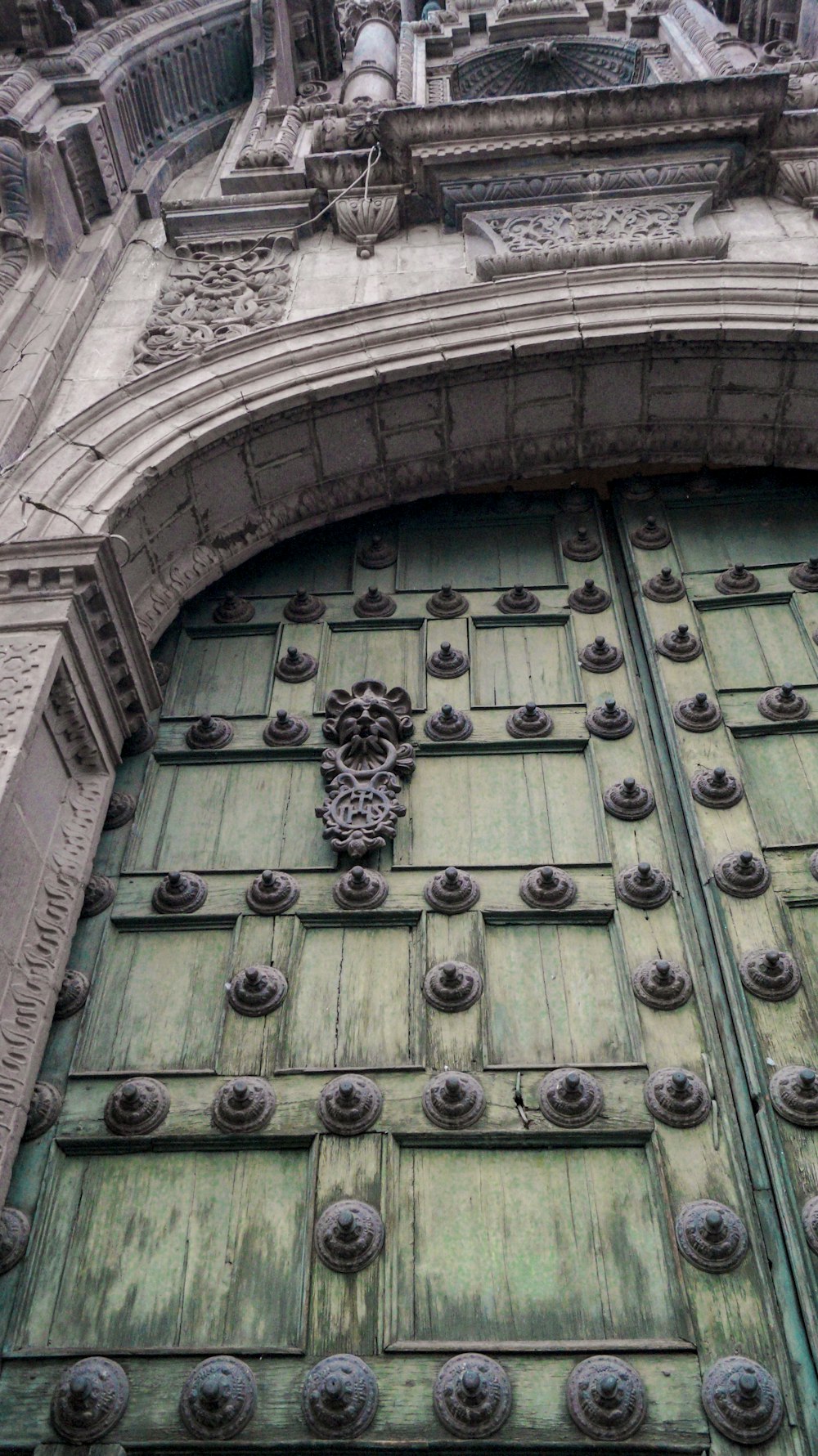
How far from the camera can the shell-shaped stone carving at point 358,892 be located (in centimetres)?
438

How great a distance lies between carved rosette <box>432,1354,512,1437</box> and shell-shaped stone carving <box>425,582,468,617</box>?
3258 mm

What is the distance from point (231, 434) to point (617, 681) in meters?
2.09

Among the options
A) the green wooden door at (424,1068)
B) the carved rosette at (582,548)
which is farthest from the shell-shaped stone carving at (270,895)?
the carved rosette at (582,548)

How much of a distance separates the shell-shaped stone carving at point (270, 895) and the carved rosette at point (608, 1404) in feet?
6.12

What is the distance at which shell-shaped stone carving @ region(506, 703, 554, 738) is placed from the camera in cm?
499

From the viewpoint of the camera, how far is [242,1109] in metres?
3.80

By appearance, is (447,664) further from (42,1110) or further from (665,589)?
(42,1110)

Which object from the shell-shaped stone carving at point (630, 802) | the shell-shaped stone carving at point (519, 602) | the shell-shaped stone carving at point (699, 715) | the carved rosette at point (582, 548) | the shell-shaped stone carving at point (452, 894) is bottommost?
the shell-shaped stone carving at point (452, 894)

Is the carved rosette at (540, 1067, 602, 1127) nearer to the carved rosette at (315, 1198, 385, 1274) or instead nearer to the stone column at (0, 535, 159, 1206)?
the carved rosette at (315, 1198, 385, 1274)

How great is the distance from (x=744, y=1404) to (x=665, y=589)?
3.42m

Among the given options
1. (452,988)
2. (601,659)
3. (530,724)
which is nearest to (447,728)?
(530,724)

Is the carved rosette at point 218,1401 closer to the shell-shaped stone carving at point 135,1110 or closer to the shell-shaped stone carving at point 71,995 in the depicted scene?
the shell-shaped stone carving at point 135,1110

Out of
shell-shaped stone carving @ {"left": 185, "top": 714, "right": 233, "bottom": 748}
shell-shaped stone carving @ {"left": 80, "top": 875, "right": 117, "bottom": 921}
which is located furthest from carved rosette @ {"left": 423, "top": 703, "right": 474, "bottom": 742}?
shell-shaped stone carving @ {"left": 80, "top": 875, "right": 117, "bottom": 921}

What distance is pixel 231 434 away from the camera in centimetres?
547
